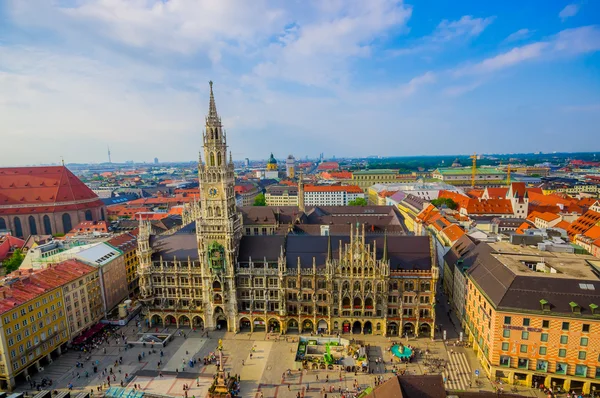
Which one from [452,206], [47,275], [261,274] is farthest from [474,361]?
[452,206]

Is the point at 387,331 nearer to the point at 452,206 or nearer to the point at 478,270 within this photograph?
the point at 478,270

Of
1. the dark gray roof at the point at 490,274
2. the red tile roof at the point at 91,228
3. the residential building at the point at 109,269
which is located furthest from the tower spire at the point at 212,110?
the red tile roof at the point at 91,228

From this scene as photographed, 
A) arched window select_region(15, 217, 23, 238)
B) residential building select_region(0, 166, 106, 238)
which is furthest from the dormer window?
arched window select_region(15, 217, 23, 238)

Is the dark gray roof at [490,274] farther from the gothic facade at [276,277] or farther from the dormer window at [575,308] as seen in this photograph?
the dormer window at [575,308]

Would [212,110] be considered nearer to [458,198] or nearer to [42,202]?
[42,202]

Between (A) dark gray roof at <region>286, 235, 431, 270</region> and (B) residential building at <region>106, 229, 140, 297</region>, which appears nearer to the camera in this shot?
(A) dark gray roof at <region>286, 235, 431, 270</region>

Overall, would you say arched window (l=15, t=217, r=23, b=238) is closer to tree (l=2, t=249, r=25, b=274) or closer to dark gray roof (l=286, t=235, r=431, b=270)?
tree (l=2, t=249, r=25, b=274)

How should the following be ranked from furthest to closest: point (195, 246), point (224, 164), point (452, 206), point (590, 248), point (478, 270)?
point (452, 206), point (590, 248), point (195, 246), point (224, 164), point (478, 270)
